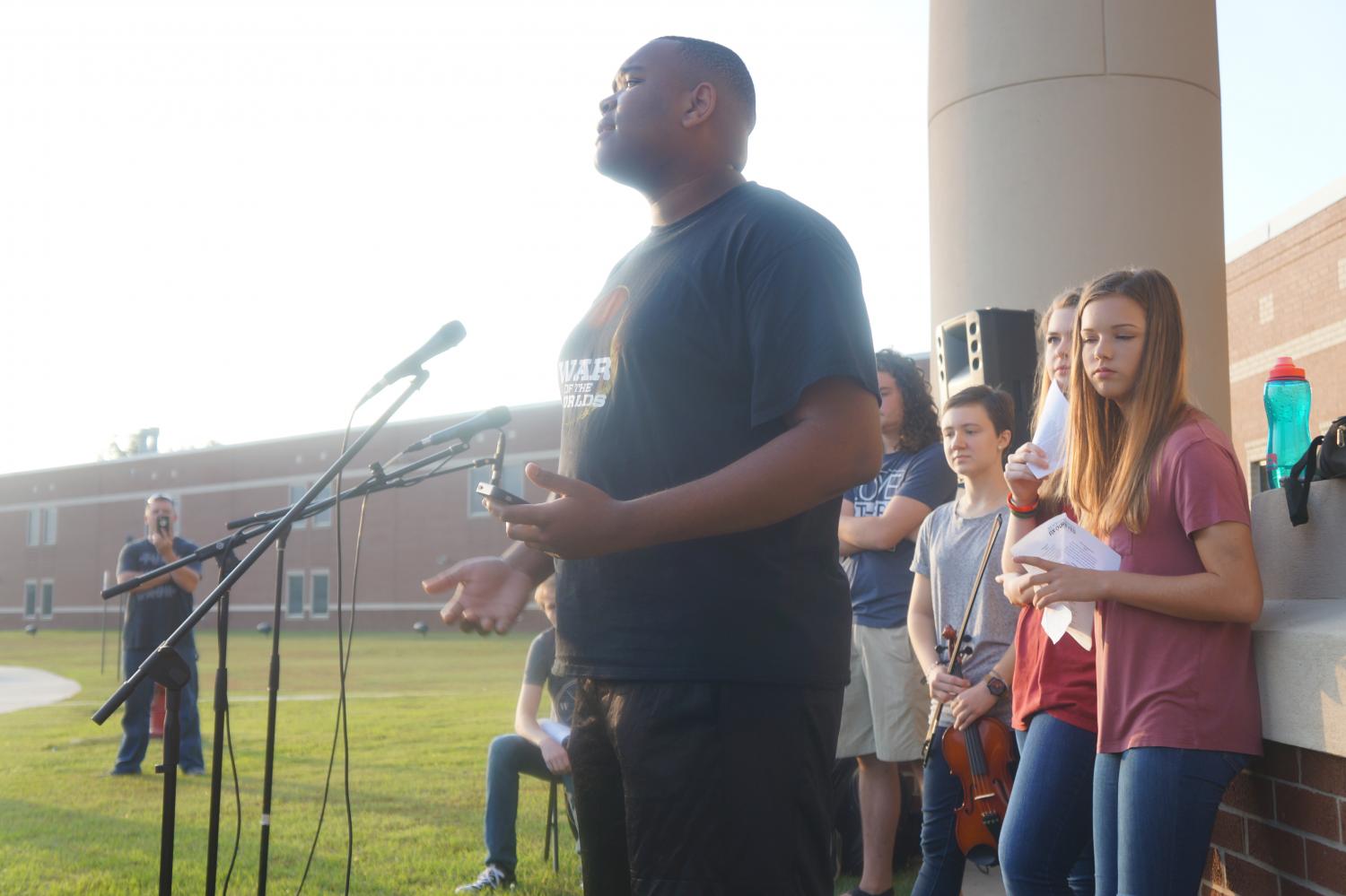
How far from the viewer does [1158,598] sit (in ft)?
9.03

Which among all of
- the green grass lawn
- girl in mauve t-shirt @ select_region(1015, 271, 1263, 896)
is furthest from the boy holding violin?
the green grass lawn

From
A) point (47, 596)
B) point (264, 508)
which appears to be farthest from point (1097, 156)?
point (47, 596)

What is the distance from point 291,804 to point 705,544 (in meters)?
7.58

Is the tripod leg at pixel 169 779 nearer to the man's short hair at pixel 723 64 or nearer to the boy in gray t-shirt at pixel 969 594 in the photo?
the man's short hair at pixel 723 64

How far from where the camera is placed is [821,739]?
6.36ft

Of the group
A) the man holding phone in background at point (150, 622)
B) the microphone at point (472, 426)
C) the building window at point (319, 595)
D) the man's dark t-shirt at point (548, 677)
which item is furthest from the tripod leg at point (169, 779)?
the building window at point (319, 595)

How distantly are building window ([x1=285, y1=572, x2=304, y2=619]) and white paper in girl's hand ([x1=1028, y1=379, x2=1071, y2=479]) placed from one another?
52321 millimetres

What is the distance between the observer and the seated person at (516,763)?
603cm

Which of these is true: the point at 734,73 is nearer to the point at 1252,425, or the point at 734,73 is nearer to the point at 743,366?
the point at 743,366

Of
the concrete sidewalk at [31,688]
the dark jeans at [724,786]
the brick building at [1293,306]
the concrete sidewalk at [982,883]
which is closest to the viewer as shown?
the dark jeans at [724,786]

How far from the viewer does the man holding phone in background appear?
9.88m

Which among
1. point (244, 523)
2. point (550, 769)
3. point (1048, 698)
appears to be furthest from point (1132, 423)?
point (550, 769)

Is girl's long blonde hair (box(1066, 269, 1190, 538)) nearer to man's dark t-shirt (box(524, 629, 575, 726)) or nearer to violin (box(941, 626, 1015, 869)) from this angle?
violin (box(941, 626, 1015, 869))

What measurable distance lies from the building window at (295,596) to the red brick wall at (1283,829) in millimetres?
52495
